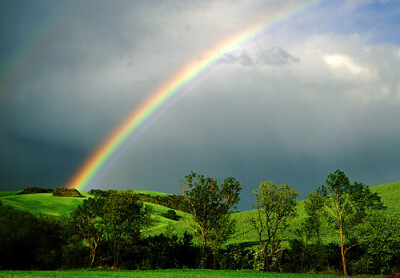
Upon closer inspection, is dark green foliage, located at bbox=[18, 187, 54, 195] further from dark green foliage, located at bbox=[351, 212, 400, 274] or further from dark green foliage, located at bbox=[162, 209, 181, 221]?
dark green foliage, located at bbox=[351, 212, 400, 274]

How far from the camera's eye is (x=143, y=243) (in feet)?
170

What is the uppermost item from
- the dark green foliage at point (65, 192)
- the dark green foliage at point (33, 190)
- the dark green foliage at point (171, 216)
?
the dark green foliage at point (33, 190)

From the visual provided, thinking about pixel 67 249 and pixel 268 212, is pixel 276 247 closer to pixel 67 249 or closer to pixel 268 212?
pixel 268 212

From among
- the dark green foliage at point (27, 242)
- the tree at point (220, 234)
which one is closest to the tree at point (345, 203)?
the tree at point (220, 234)

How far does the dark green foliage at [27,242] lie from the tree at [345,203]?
3935 centimetres

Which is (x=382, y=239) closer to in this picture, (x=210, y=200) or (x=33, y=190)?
(x=210, y=200)

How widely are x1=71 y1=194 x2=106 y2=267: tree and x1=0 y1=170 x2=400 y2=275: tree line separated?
0.51 ft

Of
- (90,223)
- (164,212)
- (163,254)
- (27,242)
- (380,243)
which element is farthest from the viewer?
(164,212)

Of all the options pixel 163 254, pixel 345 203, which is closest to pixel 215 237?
pixel 163 254

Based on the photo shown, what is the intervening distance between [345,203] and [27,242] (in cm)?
4391

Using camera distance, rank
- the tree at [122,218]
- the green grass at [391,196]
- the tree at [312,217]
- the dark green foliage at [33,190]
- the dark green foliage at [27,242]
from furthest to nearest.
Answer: the dark green foliage at [33,190] → the green grass at [391,196] → the tree at [122,218] → the dark green foliage at [27,242] → the tree at [312,217]

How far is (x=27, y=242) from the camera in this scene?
47031 millimetres

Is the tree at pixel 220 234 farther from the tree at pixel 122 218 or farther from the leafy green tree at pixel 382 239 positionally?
the leafy green tree at pixel 382 239

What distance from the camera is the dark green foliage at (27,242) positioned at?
45156 millimetres
